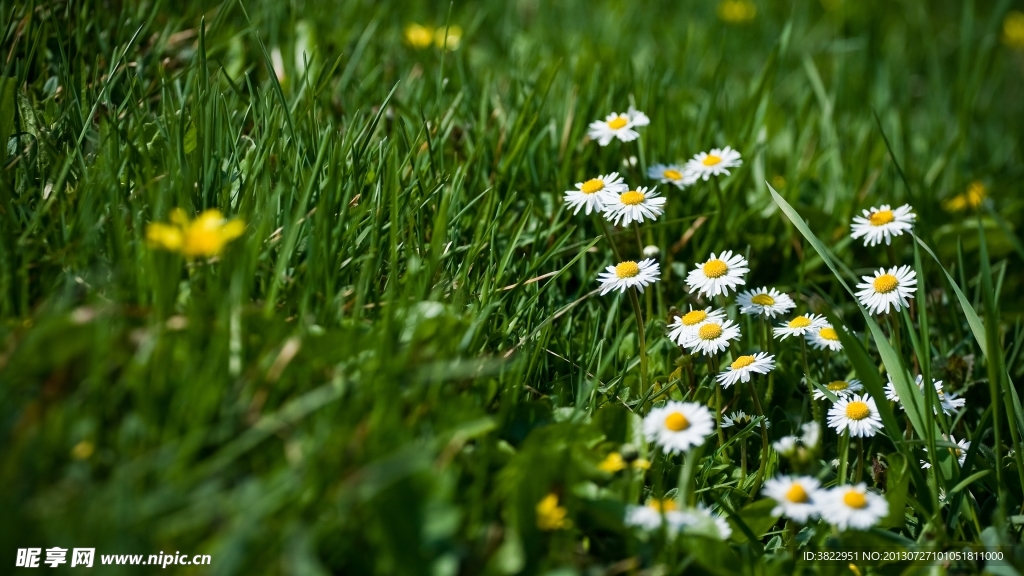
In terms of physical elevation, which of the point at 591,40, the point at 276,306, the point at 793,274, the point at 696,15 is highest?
the point at 696,15

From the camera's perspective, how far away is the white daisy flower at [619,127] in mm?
2123

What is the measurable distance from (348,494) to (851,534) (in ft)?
2.79

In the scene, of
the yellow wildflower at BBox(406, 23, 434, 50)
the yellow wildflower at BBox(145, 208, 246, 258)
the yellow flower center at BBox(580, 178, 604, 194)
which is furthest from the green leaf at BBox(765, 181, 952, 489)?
the yellow wildflower at BBox(406, 23, 434, 50)

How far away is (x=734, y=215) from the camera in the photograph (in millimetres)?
2447

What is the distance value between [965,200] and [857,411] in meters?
1.39

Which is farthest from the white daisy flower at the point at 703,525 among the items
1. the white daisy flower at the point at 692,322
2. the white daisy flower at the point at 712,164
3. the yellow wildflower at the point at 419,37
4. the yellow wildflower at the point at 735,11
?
the yellow wildflower at the point at 735,11

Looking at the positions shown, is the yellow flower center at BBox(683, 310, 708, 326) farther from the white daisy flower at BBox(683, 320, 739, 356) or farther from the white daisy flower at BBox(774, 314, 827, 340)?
the white daisy flower at BBox(774, 314, 827, 340)

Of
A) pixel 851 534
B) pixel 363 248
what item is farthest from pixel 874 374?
pixel 363 248

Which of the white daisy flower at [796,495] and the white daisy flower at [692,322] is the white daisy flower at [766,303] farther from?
the white daisy flower at [796,495]

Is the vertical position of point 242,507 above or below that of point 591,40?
below

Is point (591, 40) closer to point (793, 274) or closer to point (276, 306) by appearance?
point (793, 274)

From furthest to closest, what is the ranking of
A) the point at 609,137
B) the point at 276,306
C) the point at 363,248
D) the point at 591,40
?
1. the point at 591,40
2. the point at 609,137
3. the point at 363,248
4. the point at 276,306

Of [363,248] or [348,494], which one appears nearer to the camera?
[348,494]

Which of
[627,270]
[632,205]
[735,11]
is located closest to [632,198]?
[632,205]
